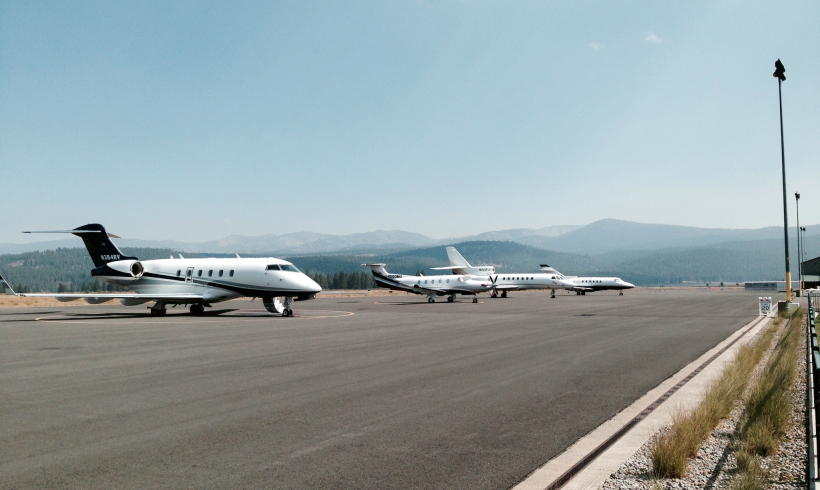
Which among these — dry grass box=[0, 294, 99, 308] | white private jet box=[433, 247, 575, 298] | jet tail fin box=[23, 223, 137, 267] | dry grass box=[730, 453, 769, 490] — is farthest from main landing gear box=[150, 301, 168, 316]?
white private jet box=[433, 247, 575, 298]

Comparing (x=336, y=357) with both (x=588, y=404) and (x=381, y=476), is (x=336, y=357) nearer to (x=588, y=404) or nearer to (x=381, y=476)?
(x=588, y=404)

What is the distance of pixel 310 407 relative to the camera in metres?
8.80

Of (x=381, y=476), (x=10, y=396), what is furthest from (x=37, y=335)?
(x=381, y=476)

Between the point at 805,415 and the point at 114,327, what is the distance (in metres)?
25.7

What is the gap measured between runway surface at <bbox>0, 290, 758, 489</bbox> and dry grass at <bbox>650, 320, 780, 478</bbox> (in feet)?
3.63

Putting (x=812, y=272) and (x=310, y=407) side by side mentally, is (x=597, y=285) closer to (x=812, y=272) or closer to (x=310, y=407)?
(x=812, y=272)

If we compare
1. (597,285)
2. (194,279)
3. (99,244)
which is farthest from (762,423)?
(597,285)

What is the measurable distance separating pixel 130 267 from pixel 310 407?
30.2m

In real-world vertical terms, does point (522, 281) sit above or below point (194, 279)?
below

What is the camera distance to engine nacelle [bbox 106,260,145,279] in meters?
34.3

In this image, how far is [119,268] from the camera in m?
35.1

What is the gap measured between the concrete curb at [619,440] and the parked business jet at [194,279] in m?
23.3

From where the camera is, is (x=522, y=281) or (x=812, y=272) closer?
(x=812, y=272)

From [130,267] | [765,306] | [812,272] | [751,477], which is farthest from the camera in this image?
[812,272]
